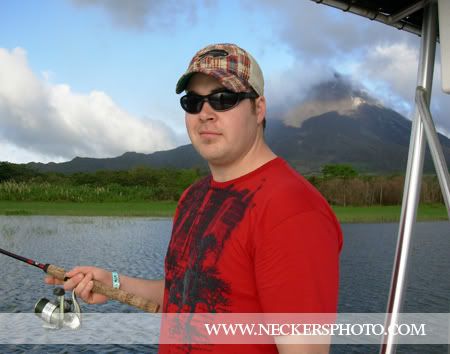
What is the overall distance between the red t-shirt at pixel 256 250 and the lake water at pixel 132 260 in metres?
4.99

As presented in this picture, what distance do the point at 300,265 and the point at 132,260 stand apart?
19.7 metres

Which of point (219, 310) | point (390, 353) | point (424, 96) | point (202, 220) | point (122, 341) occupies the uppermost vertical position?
point (424, 96)

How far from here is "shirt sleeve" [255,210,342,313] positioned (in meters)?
1.19

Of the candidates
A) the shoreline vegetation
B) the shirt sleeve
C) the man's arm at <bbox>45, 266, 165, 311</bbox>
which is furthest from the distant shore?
the shirt sleeve

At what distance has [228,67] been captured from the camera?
1.52 m

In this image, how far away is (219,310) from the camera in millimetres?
1398

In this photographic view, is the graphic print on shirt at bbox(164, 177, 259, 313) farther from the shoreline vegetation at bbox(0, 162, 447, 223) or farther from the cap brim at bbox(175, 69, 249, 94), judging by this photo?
the shoreline vegetation at bbox(0, 162, 447, 223)

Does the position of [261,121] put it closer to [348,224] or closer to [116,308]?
[116,308]

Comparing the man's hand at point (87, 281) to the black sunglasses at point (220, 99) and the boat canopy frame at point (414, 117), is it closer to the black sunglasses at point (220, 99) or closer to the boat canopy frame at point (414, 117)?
the black sunglasses at point (220, 99)

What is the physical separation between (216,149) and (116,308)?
14.3 meters

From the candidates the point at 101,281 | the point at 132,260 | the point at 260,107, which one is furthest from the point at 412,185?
the point at 132,260

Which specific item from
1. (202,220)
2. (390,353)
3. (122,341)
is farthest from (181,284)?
(122,341)

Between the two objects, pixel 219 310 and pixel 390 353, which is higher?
pixel 219 310

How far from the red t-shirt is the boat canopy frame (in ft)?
1.72
